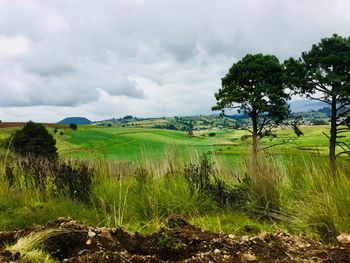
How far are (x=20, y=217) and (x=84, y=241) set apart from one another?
113 inches

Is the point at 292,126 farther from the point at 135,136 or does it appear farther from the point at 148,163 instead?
the point at 135,136

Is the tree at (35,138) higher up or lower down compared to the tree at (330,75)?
lower down

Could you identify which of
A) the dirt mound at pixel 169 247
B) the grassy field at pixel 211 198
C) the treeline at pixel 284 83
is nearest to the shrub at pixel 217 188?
the grassy field at pixel 211 198

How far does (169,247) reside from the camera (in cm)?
434

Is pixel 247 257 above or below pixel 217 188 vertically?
above

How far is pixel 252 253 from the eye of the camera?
4004mm

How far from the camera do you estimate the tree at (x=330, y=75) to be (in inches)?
956

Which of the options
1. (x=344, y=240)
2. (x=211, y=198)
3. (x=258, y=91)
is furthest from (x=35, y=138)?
(x=344, y=240)

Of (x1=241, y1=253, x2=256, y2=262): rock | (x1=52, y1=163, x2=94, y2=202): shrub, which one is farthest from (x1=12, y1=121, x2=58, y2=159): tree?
(x1=241, y1=253, x2=256, y2=262): rock

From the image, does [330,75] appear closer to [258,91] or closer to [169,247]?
[258,91]

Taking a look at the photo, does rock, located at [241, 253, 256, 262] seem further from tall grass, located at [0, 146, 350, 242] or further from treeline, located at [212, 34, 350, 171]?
treeline, located at [212, 34, 350, 171]

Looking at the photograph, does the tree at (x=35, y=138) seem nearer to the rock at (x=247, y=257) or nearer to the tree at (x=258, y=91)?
the tree at (x=258, y=91)

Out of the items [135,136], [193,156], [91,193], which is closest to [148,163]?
[193,156]

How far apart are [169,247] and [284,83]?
27051mm
